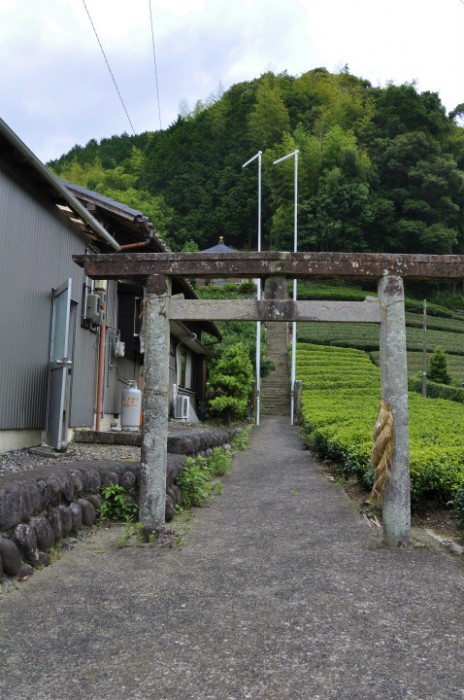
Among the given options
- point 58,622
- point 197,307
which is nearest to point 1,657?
point 58,622

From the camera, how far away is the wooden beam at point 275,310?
5.96m

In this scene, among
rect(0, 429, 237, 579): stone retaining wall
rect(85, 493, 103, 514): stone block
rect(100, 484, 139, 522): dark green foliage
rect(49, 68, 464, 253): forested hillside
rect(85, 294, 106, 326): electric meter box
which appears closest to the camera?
rect(0, 429, 237, 579): stone retaining wall

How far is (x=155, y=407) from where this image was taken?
19.8 ft

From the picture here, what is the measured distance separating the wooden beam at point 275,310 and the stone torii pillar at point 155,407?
0.57ft

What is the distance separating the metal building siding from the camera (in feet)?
24.1

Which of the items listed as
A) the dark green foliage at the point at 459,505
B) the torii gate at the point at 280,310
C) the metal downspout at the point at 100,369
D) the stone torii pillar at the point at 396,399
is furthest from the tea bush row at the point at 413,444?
the metal downspout at the point at 100,369

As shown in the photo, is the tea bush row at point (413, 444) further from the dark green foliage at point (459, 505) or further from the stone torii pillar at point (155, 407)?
the stone torii pillar at point (155, 407)

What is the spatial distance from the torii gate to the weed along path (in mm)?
670

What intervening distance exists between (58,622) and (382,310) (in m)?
3.92

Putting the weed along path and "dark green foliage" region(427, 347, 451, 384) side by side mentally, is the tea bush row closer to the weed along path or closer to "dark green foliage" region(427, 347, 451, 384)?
the weed along path

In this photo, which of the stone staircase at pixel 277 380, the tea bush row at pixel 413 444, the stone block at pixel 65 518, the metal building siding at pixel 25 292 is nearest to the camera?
the stone block at pixel 65 518

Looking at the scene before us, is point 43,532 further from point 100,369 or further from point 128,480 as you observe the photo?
point 100,369

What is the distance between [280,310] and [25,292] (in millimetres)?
3667

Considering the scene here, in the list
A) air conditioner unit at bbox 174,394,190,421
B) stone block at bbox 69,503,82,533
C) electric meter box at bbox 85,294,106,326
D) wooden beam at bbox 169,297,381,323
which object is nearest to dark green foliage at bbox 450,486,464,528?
wooden beam at bbox 169,297,381,323
